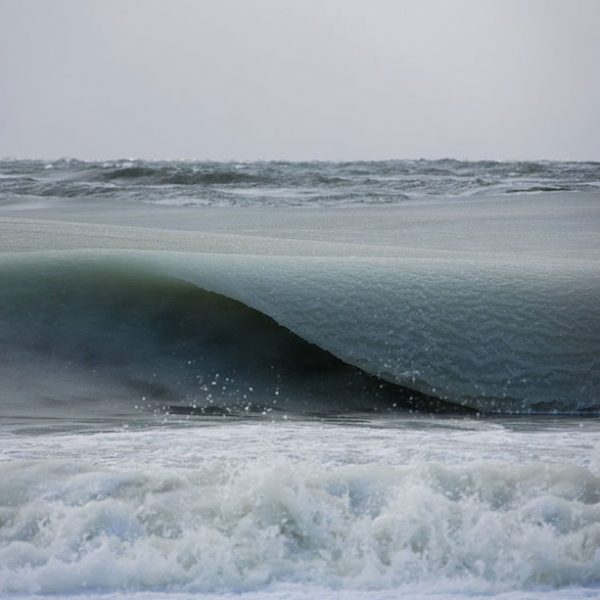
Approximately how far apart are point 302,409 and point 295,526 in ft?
6.05

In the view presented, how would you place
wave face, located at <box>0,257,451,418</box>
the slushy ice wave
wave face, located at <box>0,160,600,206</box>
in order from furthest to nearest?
wave face, located at <box>0,160,600,206</box> → wave face, located at <box>0,257,451,418</box> → the slushy ice wave

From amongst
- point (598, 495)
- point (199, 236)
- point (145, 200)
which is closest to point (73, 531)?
point (598, 495)

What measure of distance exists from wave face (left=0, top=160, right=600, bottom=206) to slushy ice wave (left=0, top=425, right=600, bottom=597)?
928cm

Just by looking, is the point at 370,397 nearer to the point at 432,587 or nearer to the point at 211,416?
the point at 211,416

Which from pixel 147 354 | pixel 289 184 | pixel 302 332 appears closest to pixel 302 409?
pixel 302 332

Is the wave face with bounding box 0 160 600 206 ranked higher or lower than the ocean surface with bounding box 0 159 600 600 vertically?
higher

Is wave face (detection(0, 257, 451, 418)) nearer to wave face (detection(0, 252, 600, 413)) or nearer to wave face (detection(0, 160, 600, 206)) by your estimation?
wave face (detection(0, 252, 600, 413))

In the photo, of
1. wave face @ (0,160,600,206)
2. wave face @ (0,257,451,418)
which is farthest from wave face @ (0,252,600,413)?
wave face @ (0,160,600,206)

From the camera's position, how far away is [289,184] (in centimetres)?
1598

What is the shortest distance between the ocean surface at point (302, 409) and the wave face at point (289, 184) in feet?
13.9

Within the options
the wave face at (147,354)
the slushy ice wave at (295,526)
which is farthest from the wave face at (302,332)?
the slushy ice wave at (295,526)

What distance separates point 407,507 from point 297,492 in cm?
30

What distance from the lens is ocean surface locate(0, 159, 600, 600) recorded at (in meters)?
2.83

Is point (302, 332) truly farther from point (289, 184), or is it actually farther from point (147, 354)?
point (289, 184)
